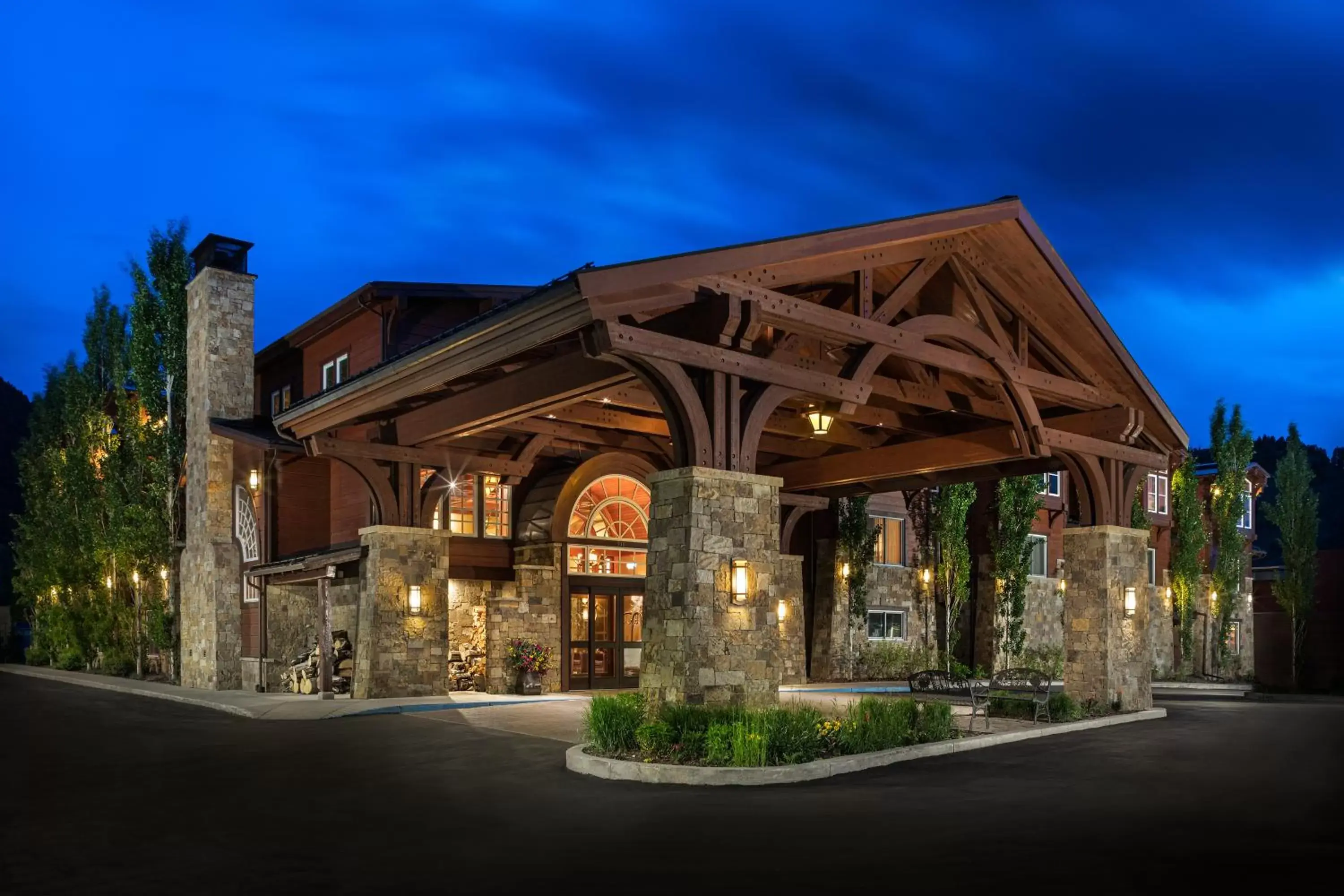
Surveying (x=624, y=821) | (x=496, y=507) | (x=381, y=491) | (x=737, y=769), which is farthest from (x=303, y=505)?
(x=624, y=821)

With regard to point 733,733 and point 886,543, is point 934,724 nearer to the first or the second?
point 733,733

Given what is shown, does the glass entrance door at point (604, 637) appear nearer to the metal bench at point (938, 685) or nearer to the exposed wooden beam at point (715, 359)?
the metal bench at point (938, 685)

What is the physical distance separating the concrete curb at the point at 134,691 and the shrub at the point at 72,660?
744 mm

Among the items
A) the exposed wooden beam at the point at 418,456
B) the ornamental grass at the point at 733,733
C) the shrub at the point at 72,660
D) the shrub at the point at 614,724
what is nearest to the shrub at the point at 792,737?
the ornamental grass at the point at 733,733

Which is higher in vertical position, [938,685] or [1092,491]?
[1092,491]

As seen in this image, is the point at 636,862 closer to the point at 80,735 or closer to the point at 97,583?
the point at 80,735

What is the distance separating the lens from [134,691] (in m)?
25.5

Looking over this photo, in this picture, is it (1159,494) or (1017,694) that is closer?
(1017,694)

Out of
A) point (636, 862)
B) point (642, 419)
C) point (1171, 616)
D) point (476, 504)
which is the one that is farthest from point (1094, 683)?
point (1171, 616)

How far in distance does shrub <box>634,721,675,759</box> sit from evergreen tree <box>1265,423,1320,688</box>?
→ 26.3m

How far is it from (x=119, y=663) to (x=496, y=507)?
14736mm

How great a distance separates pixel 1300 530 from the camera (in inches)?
1273

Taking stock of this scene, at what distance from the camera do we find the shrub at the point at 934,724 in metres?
14.0

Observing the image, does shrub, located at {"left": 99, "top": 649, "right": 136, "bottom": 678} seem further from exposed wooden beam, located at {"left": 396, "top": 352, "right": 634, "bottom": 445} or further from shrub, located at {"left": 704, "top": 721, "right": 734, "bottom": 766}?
shrub, located at {"left": 704, "top": 721, "right": 734, "bottom": 766}
